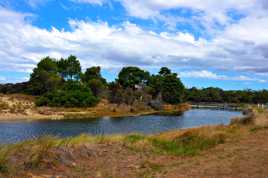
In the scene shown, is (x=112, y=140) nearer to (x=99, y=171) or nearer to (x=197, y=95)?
(x=99, y=171)

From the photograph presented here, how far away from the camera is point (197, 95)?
156 m

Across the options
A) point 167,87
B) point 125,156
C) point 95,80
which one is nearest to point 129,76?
point 167,87

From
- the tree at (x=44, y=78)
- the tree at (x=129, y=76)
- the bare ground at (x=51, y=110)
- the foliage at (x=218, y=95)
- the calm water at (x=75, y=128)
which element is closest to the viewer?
the calm water at (x=75, y=128)

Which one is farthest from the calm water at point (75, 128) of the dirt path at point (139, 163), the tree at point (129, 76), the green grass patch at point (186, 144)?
the tree at point (129, 76)

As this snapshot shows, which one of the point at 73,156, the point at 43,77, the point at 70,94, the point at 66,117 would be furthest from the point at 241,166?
the point at 43,77

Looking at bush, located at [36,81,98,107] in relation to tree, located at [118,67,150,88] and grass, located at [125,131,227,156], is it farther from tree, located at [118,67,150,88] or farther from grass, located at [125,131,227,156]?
grass, located at [125,131,227,156]

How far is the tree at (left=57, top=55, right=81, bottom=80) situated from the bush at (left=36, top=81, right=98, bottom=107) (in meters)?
10.0

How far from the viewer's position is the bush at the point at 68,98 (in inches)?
2901

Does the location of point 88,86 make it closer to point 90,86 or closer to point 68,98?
point 90,86

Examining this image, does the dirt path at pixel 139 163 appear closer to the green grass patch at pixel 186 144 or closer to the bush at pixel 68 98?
the green grass patch at pixel 186 144

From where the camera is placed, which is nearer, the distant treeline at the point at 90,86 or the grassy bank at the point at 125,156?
the grassy bank at the point at 125,156

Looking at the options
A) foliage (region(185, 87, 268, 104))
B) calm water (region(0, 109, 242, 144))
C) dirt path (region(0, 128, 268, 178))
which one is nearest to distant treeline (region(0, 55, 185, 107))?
calm water (region(0, 109, 242, 144))

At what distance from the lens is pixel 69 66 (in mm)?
88750

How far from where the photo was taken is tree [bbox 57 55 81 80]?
88.5m
